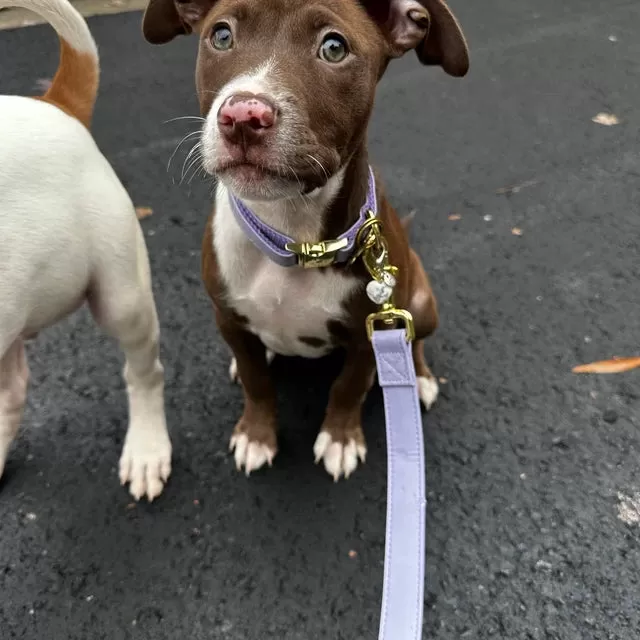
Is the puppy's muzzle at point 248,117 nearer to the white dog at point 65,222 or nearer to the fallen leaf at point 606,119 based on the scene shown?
the white dog at point 65,222

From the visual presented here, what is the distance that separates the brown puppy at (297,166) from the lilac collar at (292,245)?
0.01m

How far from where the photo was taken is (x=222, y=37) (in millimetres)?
1292

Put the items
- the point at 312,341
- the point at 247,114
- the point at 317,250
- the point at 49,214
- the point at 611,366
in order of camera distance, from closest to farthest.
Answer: the point at 247,114
the point at 49,214
the point at 317,250
the point at 312,341
the point at 611,366

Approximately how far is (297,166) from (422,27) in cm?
46

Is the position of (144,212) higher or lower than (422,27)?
lower

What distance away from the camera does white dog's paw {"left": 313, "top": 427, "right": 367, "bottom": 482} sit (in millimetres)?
1898

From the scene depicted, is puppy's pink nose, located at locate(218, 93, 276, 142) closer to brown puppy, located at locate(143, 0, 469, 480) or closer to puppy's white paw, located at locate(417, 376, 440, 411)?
brown puppy, located at locate(143, 0, 469, 480)

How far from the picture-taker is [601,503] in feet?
5.99

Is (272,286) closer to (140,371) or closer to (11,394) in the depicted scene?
(140,371)

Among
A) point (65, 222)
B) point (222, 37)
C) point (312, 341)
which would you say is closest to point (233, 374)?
point (312, 341)

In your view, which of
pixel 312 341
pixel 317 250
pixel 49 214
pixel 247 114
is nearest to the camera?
pixel 247 114

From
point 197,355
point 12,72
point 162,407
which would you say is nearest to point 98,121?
point 12,72

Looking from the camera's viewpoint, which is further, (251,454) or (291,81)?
(251,454)

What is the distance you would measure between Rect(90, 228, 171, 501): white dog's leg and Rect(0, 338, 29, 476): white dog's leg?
286 millimetres
